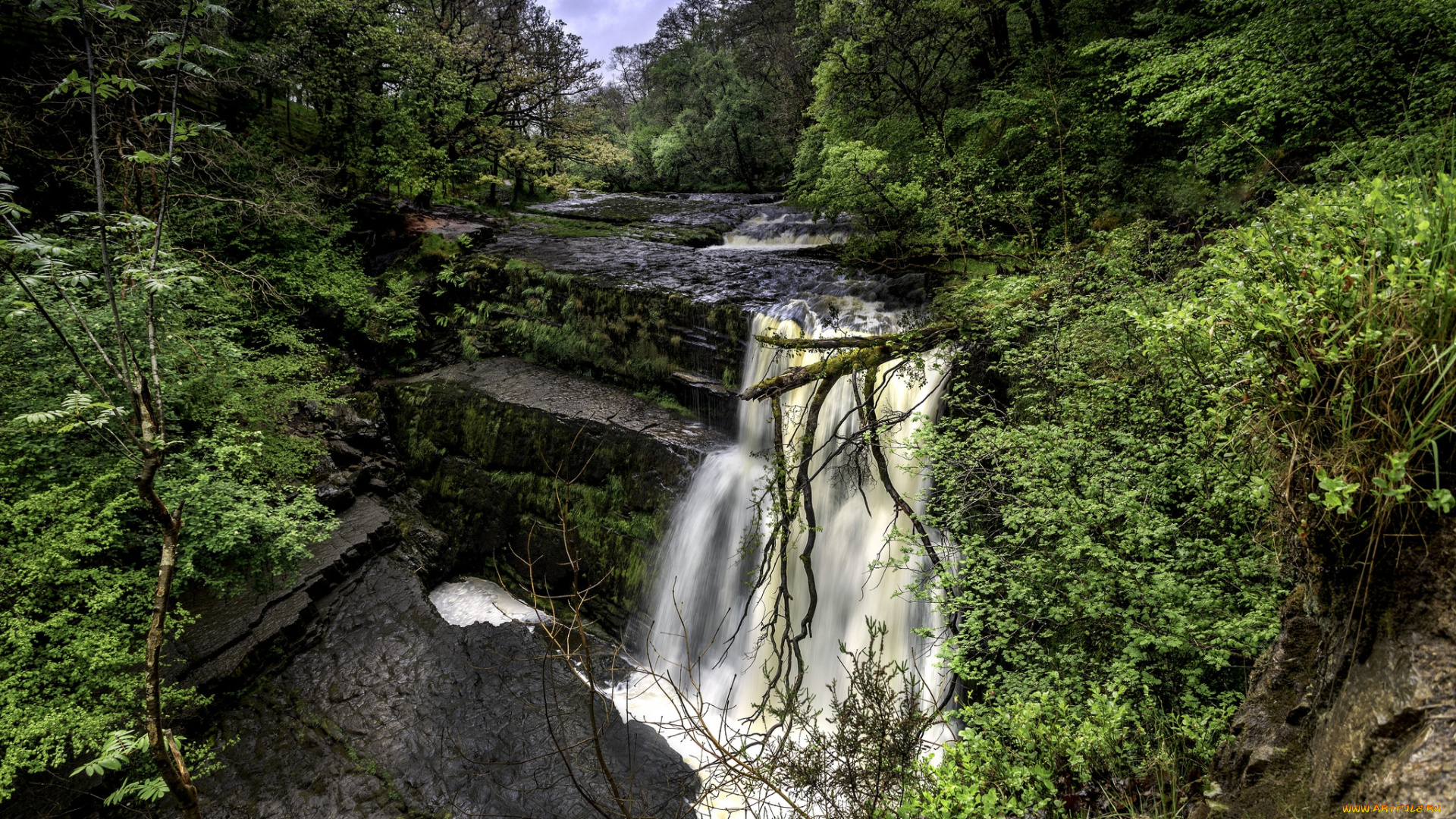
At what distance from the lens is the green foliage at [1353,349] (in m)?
1.69

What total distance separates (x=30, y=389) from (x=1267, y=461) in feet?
29.1

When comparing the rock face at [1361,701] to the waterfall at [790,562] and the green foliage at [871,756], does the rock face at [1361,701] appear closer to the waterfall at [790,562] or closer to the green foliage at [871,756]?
the green foliage at [871,756]

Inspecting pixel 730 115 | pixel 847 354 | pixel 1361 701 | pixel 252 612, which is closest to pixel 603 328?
pixel 847 354

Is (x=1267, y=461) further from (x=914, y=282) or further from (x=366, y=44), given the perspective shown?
(x=366, y=44)

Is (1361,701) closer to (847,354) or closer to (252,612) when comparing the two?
(847,354)

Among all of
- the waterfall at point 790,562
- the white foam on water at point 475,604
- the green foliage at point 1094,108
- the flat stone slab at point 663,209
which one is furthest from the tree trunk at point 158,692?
the flat stone slab at point 663,209

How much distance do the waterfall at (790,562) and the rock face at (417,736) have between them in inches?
40.6

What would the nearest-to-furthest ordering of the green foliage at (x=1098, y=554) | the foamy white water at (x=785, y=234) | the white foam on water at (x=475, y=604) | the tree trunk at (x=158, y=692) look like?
the tree trunk at (x=158, y=692)
the green foliage at (x=1098, y=554)
the white foam on water at (x=475, y=604)
the foamy white water at (x=785, y=234)

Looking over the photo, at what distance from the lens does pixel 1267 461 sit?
2.22 m

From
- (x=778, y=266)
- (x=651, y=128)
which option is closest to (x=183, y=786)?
(x=778, y=266)

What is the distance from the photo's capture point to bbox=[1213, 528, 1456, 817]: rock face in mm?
1748

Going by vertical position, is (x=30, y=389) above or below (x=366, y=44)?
below

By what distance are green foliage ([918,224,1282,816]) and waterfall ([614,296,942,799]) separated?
1.46 metres

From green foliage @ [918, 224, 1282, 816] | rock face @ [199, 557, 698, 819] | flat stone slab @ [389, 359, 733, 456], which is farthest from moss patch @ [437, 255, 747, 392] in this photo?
green foliage @ [918, 224, 1282, 816]
